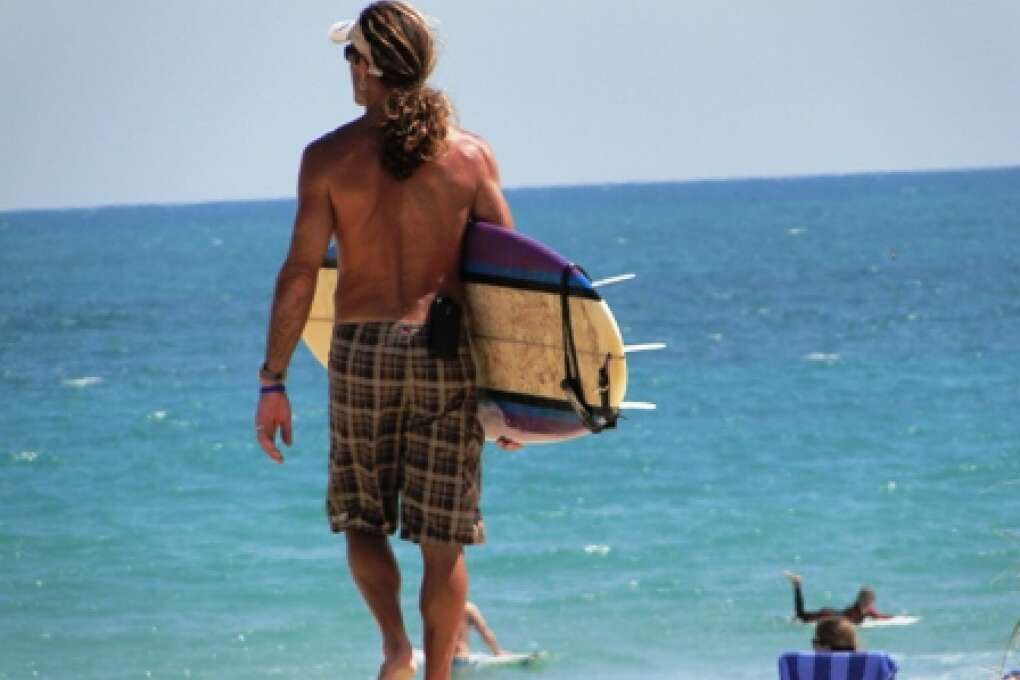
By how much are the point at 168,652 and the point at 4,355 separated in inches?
1197

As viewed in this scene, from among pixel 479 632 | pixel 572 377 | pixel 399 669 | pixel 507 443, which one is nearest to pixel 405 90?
pixel 572 377

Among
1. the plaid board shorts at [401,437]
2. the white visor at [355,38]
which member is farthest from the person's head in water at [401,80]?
the plaid board shorts at [401,437]

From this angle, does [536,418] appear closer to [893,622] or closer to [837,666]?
[837,666]

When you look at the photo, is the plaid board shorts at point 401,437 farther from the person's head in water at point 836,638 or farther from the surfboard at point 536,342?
the person's head in water at point 836,638

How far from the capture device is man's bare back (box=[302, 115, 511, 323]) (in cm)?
516

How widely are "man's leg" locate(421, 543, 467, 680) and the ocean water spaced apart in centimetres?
71

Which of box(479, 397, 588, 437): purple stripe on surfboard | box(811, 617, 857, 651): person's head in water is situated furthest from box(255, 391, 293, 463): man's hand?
box(811, 617, 857, 651): person's head in water

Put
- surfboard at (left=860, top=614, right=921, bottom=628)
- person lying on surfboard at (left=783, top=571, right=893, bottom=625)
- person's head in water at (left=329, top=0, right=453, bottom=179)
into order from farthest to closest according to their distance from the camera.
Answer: surfboard at (left=860, top=614, right=921, bottom=628) → person lying on surfboard at (left=783, top=571, right=893, bottom=625) → person's head in water at (left=329, top=0, right=453, bottom=179)

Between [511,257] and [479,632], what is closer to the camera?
[511,257]

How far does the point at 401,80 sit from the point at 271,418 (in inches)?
34.5

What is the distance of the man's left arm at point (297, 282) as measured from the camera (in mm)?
5148

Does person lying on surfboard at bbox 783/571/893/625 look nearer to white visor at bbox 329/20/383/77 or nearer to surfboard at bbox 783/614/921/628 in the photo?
surfboard at bbox 783/614/921/628

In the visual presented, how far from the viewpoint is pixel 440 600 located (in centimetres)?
529

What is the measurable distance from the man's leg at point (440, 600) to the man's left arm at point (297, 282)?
1.53 feet
